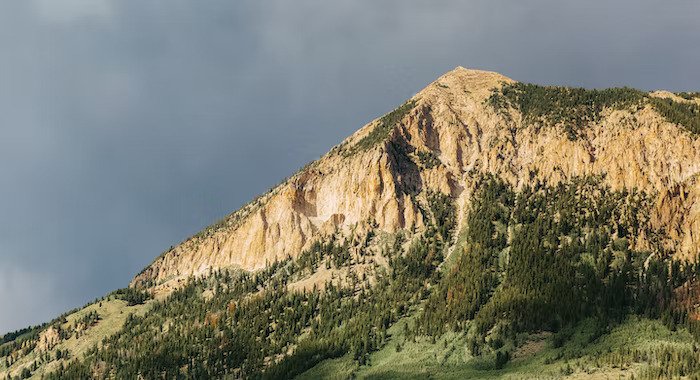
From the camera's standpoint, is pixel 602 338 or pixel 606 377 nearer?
pixel 606 377

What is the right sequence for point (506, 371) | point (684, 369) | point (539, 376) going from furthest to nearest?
point (506, 371) → point (539, 376) → point (684, 369)

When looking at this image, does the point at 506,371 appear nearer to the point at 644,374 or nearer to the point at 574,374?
the point at 574,374

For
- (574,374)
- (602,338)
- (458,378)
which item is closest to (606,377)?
(574,374)

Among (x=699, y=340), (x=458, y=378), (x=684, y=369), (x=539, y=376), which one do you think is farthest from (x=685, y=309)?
(x=458, y=378)

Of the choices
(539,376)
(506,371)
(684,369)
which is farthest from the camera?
(506,371)

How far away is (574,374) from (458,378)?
3267 centimetres

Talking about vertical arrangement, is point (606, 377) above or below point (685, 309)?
below

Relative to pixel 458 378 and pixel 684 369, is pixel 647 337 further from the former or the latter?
pixel 458 378

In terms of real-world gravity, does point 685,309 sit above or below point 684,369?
above

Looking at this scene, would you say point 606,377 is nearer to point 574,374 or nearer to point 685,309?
point 574,374

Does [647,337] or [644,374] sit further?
[647,337]

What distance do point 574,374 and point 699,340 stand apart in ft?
121

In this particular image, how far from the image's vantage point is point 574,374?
579ft

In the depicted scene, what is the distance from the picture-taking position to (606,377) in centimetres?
17175
